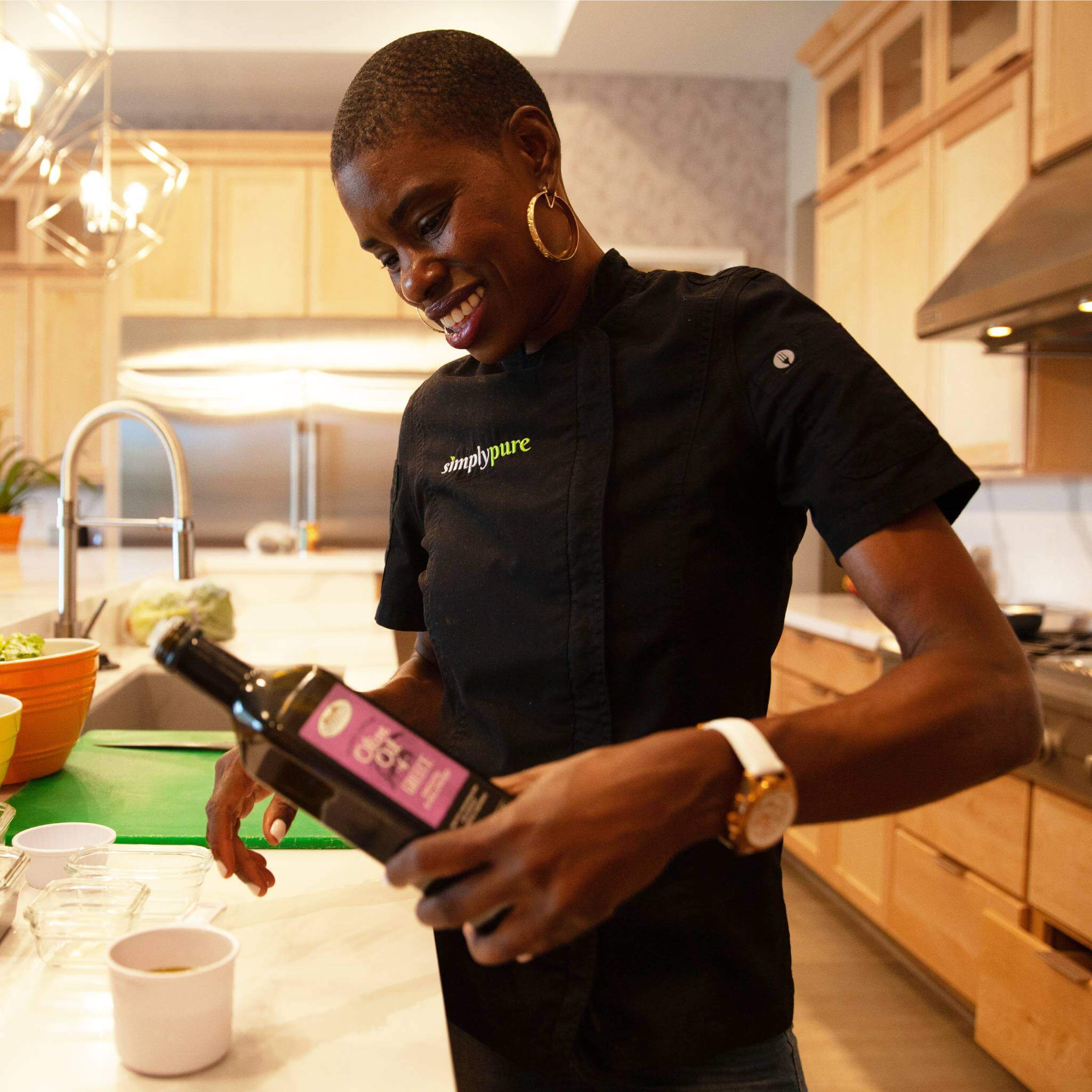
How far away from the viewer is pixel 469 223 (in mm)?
821

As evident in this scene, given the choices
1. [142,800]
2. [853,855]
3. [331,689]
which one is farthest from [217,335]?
[331,689]

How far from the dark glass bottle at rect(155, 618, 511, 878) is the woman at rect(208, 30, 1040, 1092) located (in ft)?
0.46

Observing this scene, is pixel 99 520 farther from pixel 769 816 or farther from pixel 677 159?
pixel 677 159

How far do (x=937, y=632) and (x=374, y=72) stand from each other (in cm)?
59

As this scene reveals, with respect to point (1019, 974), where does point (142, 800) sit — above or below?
above

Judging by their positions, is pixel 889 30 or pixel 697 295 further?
pixel 889 30

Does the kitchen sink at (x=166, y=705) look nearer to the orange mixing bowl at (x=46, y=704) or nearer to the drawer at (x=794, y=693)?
the orange mixing bowl at (x=46, y=704)

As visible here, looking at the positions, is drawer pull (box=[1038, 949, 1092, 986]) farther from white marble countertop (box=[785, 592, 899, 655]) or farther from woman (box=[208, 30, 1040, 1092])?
woman (box=[208, 30, 1040, 1092])

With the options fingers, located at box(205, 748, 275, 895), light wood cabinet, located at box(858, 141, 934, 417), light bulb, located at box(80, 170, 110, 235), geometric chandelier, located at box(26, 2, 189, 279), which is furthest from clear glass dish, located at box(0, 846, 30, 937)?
light wood cabinet, located at box(858, 141, 934, 417)

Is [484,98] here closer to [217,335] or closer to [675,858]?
[675,858]

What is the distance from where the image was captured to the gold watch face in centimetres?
55

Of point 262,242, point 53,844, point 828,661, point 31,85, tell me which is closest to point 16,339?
point 262,242

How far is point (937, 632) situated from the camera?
620 mm

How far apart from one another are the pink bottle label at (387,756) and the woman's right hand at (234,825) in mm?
379
